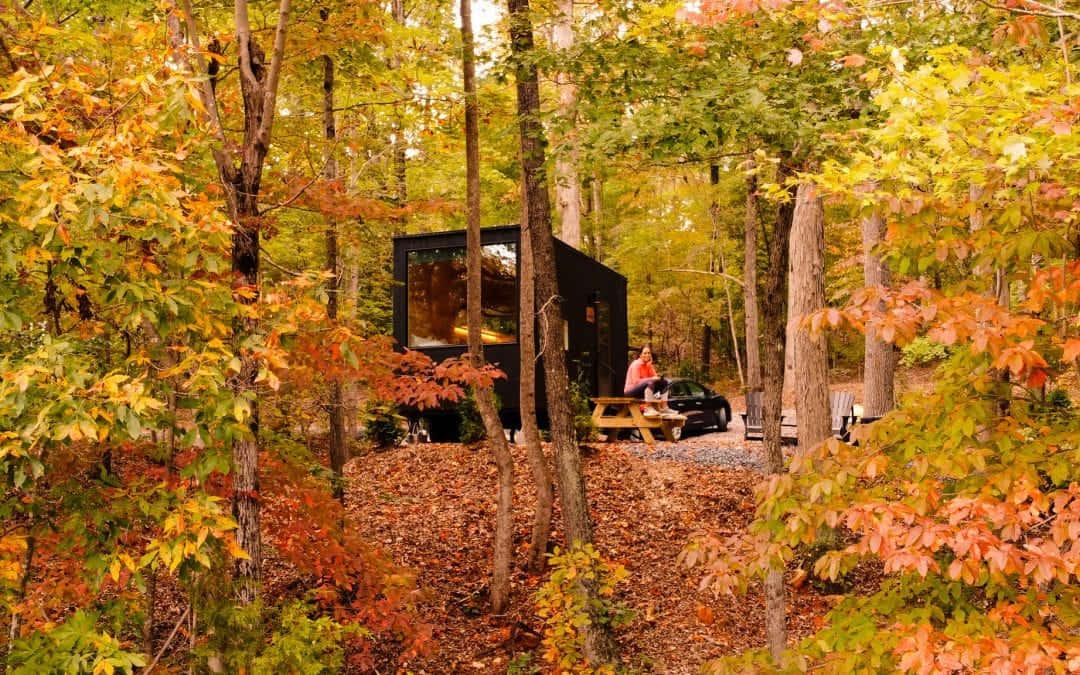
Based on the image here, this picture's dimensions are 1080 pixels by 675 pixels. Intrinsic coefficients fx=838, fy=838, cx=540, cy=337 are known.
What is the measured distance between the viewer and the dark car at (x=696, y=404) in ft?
49.5

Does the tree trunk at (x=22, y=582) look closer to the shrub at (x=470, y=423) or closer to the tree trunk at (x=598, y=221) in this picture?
the shrub at (x=470, y=423)

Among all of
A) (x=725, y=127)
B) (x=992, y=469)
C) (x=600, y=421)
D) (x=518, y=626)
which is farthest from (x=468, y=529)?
(x=992, y=469)

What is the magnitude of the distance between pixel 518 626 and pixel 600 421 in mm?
5320

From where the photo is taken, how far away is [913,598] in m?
4.12

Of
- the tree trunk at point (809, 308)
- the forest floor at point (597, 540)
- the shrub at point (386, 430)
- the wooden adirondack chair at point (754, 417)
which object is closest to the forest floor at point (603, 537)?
the forest floor at point (597, 540)

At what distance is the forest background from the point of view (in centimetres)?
293

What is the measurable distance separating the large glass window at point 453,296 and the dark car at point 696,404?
445cm

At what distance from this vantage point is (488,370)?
680cm

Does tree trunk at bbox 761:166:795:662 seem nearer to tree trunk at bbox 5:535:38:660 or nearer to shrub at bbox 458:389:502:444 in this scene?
tree trunk at bbox 5:535:38:660

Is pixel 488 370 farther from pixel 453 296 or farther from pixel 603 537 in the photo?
pixel 453 296

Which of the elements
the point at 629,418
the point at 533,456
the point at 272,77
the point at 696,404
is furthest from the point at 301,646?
the point at 696,404

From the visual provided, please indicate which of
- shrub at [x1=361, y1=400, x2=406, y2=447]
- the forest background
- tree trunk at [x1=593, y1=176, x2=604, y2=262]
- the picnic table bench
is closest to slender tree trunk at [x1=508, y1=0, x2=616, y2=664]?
the forest background

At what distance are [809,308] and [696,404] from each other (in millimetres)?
8008

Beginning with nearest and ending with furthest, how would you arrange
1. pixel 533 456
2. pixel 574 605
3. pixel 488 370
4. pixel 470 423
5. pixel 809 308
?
pixel 574 605
pixel 488 370
pixel 809 308
pixel 533 456
pixel 470 423
